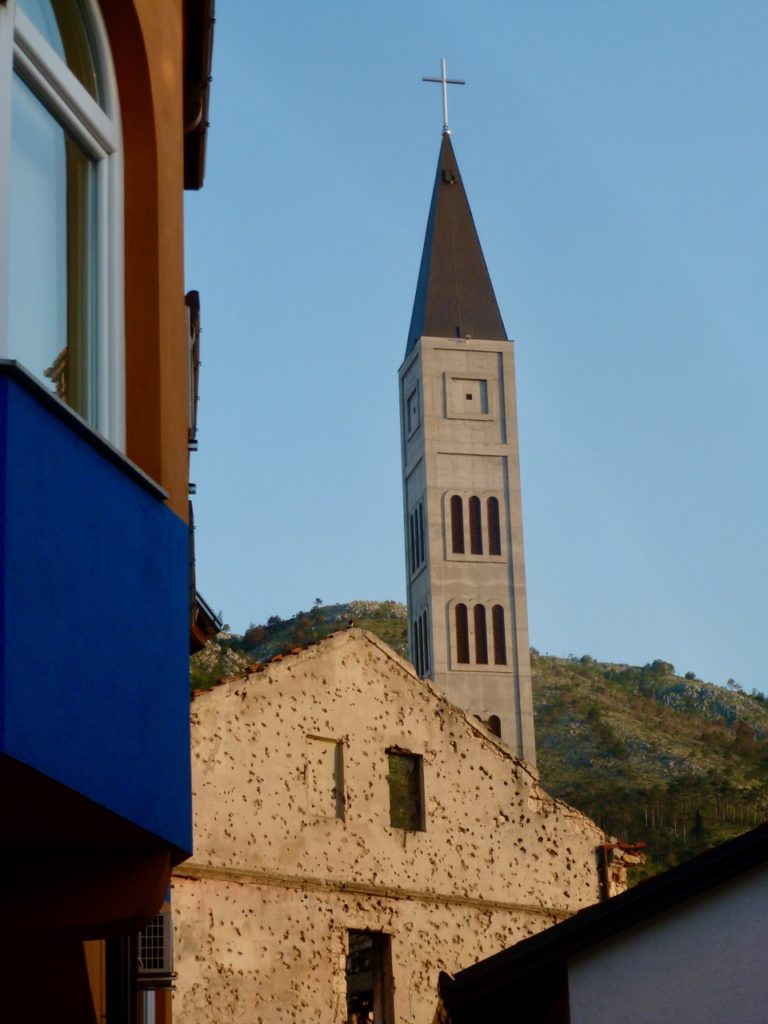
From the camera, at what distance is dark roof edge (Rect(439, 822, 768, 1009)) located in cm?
941

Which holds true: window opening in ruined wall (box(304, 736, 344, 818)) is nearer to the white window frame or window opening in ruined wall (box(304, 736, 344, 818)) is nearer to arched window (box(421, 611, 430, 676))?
the white window frame

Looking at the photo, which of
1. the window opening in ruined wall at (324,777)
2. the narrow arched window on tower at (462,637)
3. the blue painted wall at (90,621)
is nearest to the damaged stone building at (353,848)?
the window opening in ruined wall at (324,777)

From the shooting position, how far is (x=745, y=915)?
9.52 meters

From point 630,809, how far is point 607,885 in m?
36.9

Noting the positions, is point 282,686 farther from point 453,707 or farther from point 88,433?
point 88,433

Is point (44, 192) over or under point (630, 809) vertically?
under

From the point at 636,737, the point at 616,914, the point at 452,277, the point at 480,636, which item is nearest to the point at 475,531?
the point at 480,636

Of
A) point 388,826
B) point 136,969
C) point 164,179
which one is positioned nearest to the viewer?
point 164,179

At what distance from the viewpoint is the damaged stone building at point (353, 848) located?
20.6 metres

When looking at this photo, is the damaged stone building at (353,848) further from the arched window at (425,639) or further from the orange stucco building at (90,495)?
the arched window at (425,639)

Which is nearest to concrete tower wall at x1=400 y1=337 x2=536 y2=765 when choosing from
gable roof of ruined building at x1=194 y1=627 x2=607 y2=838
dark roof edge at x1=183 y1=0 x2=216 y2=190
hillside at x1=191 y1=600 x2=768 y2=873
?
hillside at x1=191 y1=600 x2=768 y2=873

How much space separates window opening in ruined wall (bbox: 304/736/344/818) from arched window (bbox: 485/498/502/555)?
138 feet

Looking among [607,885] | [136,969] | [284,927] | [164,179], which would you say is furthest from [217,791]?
[164,179]

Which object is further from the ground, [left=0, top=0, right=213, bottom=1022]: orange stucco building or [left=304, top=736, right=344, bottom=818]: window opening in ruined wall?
[left=304, top=736, right=344, bottom=818]: window opening in ruined wall
